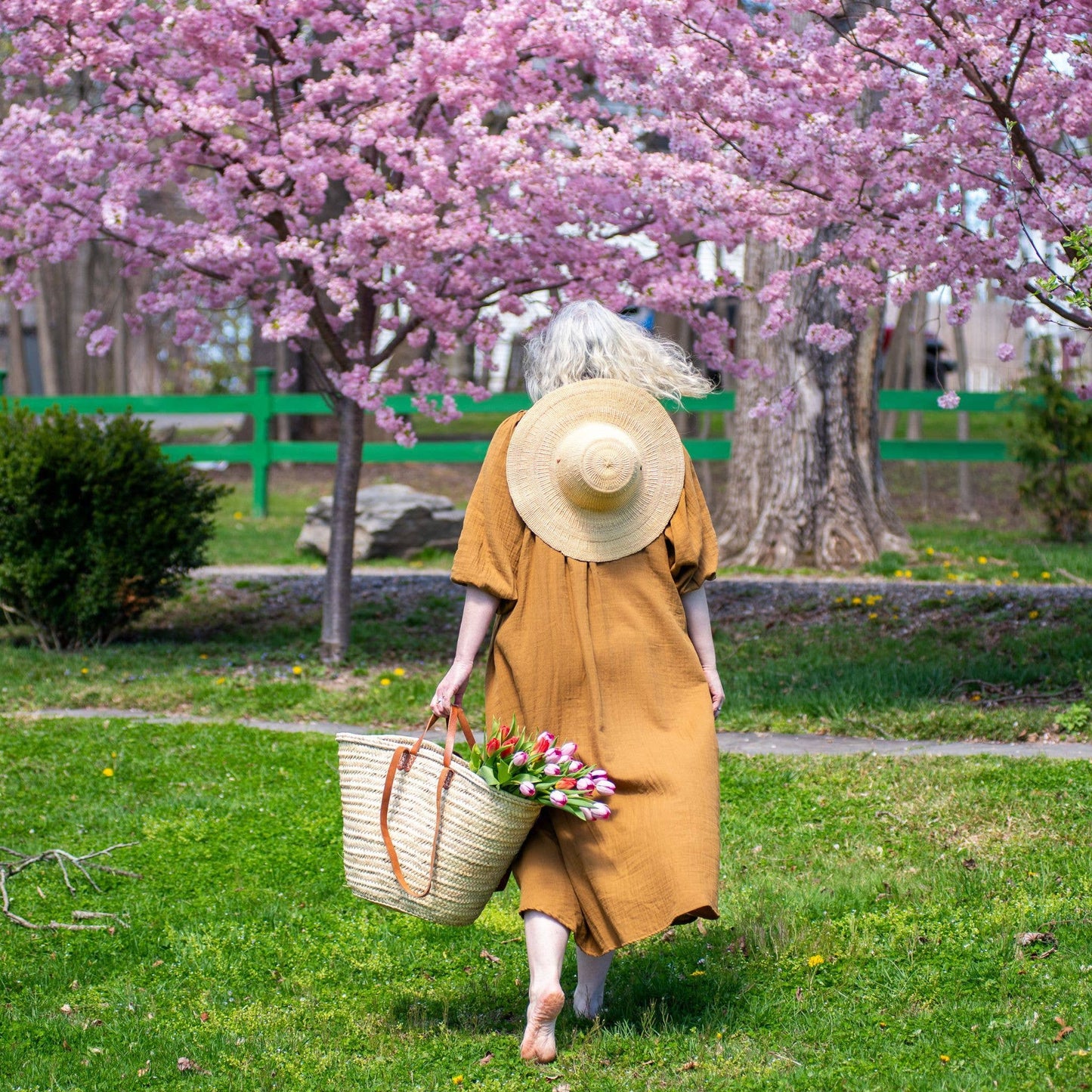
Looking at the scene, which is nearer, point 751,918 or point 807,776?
point 751,918

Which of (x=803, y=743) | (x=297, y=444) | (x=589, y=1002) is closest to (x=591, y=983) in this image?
(x=589, y=1002)

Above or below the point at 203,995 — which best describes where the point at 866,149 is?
above

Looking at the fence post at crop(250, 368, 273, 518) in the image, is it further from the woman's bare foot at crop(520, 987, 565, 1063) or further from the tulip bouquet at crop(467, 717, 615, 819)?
the woman's bare foot at crop(520, 987, 565, 1063)

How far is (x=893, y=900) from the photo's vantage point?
4.09 metres

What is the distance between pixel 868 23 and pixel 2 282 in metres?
4.97

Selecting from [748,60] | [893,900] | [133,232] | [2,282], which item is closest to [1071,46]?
[748,60]

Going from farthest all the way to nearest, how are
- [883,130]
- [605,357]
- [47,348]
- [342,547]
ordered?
[47,348], [342,547], [883,130], [605,357]

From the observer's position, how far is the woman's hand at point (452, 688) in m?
3.24

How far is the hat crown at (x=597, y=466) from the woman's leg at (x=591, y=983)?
1.16 meters

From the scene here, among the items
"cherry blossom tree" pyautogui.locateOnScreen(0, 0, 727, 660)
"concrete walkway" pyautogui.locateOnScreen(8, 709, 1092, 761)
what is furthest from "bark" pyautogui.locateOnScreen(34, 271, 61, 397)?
"concrete walkway" pyautogui.locateOnScreen(8, 709, 1092, 761)

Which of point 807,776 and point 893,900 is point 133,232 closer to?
point 807,776

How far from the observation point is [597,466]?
326 centimetres

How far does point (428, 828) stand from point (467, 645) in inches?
17.6

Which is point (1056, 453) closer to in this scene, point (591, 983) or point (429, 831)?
point (591, 983)
